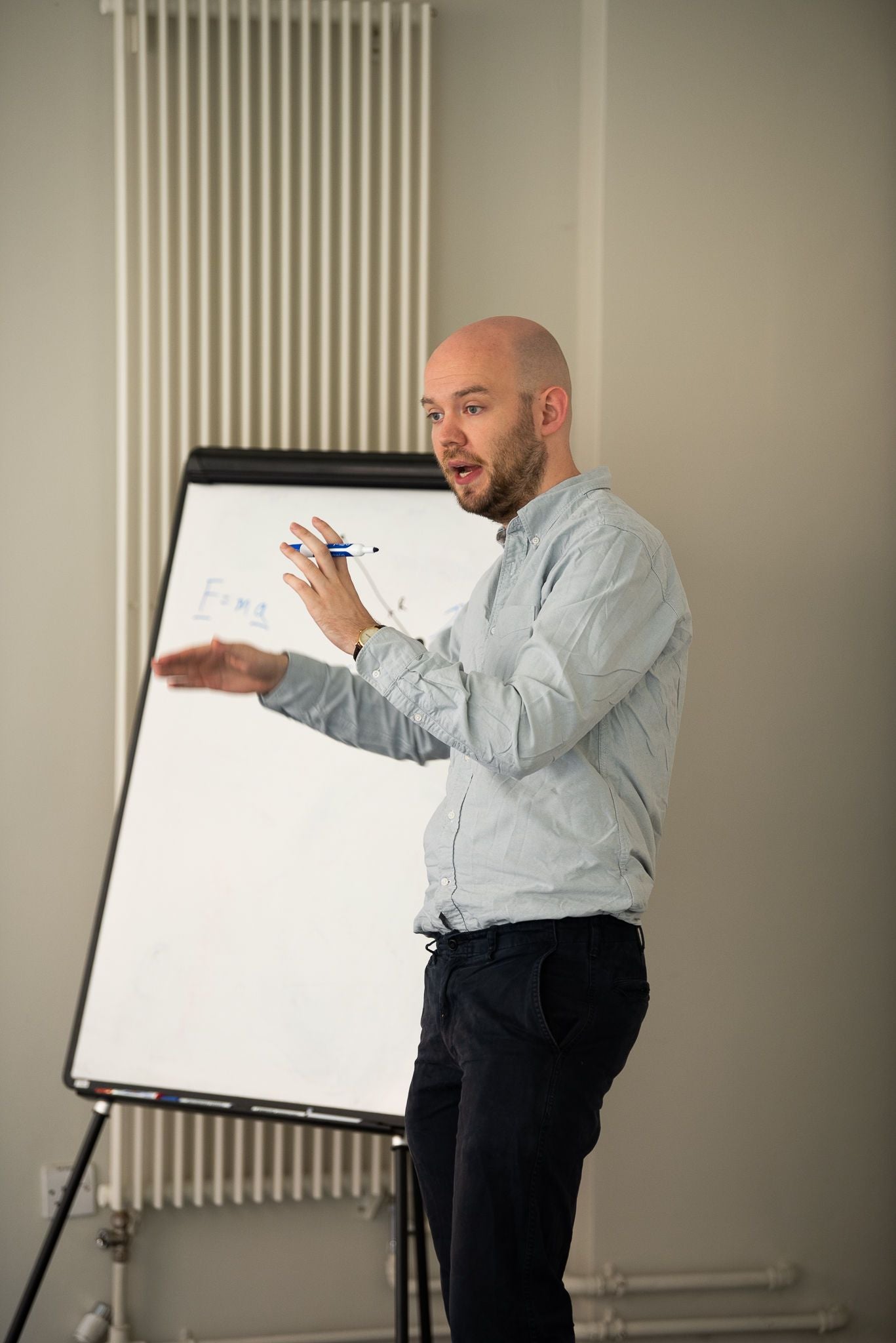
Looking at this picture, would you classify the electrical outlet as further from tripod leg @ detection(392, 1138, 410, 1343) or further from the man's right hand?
the man's right hand

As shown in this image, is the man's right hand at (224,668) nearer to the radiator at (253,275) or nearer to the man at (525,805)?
the man at (525,805)

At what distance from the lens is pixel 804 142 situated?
8.87ft

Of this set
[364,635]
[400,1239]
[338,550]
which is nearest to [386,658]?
[364,635]

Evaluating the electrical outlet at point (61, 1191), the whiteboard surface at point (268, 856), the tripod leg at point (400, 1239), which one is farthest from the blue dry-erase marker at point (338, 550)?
the electrical outlet at point (61, 1191)

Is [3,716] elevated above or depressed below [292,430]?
below

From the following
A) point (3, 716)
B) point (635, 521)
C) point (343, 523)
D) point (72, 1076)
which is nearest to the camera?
point (635, 521)

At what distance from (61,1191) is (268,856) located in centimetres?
97

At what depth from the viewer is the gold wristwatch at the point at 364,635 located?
1.43 m

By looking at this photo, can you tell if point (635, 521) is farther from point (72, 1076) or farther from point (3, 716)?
point (3, 716)

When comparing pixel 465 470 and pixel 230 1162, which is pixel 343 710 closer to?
pixel 465 470

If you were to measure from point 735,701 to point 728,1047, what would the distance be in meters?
0.78

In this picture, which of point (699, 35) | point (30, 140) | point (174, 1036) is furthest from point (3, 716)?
point (699, 35)

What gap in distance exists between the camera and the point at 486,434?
1629 millimetres

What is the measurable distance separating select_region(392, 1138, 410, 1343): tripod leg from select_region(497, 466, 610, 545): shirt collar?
1161 millimetres
